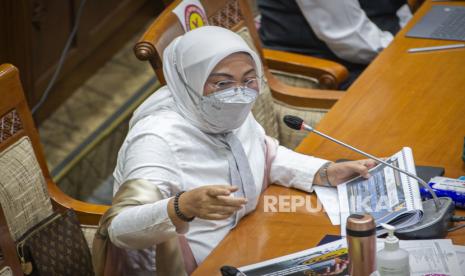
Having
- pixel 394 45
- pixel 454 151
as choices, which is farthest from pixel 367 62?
pixel 454 151

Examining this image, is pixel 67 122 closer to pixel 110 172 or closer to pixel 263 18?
pixel 110 172

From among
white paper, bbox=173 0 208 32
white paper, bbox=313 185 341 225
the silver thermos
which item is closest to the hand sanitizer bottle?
the silver thermos

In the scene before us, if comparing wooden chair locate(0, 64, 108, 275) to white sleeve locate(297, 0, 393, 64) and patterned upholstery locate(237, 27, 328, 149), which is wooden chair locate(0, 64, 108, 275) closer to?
patterned upholstery locate(237, 27, 328, 149)

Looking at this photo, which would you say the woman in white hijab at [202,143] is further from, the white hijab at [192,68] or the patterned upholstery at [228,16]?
the patterned upholstery at [228,16]

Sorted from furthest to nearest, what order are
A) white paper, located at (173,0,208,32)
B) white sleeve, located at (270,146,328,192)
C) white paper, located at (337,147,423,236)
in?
white paper, located at (173,0,208,32), white sleeve, located at (270,146,328,192), white paper, located at (337,147,423,236)

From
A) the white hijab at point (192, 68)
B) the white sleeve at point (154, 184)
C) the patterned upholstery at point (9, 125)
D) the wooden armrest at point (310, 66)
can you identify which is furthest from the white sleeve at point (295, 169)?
the wooden armrest at point (310, 66)

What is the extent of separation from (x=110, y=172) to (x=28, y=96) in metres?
0.47

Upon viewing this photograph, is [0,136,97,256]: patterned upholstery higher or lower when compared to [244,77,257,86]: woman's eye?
lower

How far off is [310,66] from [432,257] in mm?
1395

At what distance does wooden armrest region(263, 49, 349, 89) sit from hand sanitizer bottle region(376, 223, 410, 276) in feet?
4.90

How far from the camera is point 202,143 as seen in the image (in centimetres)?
235

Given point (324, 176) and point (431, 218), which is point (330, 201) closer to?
point (324, 176)

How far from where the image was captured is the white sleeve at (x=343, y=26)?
11.4ft

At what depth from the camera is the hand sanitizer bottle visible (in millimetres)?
1817
